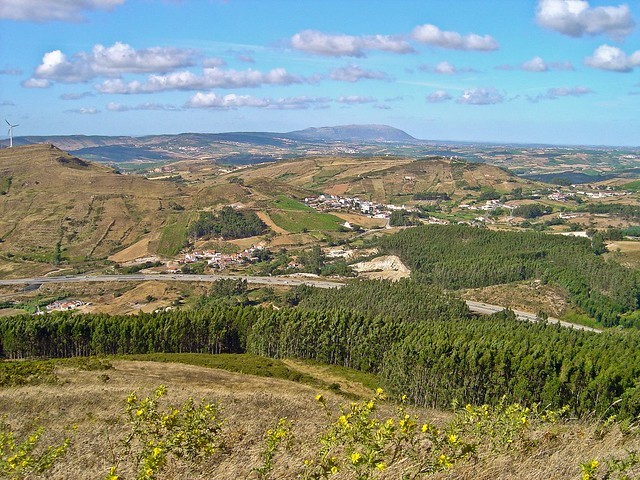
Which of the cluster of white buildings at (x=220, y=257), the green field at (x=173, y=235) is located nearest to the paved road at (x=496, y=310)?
the cluster of white buildings at (x=220, y=257)

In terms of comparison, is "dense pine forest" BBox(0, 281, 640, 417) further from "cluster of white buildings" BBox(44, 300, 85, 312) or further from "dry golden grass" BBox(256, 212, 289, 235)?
"dry golden grass" BBox(256, 212, 289, 235)

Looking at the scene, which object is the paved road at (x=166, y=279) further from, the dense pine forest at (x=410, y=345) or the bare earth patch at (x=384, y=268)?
the dense pine forest at (x=410, y=345)

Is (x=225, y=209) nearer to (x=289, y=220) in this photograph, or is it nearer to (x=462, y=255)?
(x=289, y=220)

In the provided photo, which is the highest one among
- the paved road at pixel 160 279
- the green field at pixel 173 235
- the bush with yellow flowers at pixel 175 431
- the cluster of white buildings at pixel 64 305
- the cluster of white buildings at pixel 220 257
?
the bush with yellow flowers at pixel 175 431

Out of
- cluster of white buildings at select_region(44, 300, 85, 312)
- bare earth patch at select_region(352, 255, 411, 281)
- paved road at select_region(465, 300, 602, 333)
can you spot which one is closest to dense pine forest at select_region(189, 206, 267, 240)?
bare earth patch at select_region(352, 255, 411, 281)

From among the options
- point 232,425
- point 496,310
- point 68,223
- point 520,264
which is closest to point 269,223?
point 68,223

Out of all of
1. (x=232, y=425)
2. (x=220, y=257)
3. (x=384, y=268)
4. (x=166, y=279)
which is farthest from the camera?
(x=220, y=257)

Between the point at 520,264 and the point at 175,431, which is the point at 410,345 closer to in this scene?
the point at 175,431

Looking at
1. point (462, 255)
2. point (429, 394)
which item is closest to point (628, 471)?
point (429, 394)
